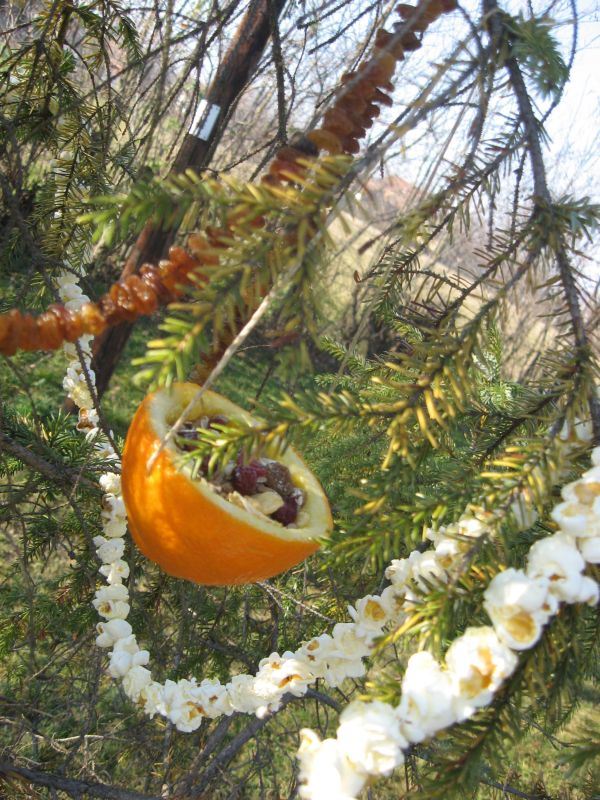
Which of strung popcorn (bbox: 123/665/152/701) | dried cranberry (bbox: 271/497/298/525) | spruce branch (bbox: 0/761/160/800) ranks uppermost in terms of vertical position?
dried cranberry (bbox: 271/497/298/525)

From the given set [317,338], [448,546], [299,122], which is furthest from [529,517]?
[299,122]

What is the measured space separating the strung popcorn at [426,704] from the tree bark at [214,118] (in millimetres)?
636

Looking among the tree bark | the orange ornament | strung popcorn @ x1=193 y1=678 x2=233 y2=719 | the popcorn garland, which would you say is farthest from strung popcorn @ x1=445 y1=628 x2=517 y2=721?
the tree bark

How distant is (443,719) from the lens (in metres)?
0.40

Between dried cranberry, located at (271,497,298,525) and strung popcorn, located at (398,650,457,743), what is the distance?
0.22m

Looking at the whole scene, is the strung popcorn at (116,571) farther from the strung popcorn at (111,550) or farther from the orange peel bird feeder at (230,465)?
the orange peel bird feeder at (230,465)

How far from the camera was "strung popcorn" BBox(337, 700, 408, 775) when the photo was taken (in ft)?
1.27

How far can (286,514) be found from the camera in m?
0.61

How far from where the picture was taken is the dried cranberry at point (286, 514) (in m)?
0.60

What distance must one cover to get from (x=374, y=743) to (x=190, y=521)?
22 cm

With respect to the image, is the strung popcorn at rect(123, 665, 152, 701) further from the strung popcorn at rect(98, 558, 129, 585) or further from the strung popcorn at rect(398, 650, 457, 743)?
the strung popcorn at rect(398, 650, 457, 743)

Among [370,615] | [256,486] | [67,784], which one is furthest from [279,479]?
[67,784]

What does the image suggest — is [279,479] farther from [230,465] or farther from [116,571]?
[116,571]

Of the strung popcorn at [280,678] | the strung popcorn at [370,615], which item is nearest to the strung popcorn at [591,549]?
the strung popcorn at [370,615]
